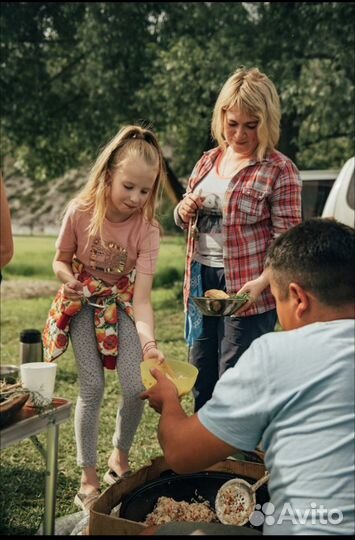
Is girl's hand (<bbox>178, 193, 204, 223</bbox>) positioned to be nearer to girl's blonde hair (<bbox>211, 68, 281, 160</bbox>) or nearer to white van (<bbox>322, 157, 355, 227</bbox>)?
girl's blonde hair (<bbox>211, 68, 281, 160</bbox>)

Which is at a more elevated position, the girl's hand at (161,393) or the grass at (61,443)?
the girl's hand at (161,393)

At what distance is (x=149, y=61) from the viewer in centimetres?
1241

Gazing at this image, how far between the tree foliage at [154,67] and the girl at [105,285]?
25.5 ft

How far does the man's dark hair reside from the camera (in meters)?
1.96

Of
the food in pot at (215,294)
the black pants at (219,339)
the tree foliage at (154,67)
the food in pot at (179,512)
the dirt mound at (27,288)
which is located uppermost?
the tree foliage at (154,67)

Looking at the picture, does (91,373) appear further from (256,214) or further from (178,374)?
(256,214)

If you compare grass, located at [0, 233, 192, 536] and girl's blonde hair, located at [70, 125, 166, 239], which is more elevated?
girl's blonde hair, located at [70, 125, 166, 239]

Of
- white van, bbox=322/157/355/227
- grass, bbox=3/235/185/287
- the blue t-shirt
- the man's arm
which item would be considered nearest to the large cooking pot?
the man's arm

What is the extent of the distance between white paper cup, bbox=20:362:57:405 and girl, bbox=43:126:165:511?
2.84 ft

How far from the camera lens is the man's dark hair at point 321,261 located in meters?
1.96

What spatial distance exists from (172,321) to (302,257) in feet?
25.8

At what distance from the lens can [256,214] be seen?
329cm

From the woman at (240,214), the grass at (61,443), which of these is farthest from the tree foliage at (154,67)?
the woman at (240,214)

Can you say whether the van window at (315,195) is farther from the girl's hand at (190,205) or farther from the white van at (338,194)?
the girl's hand at (190,205)
